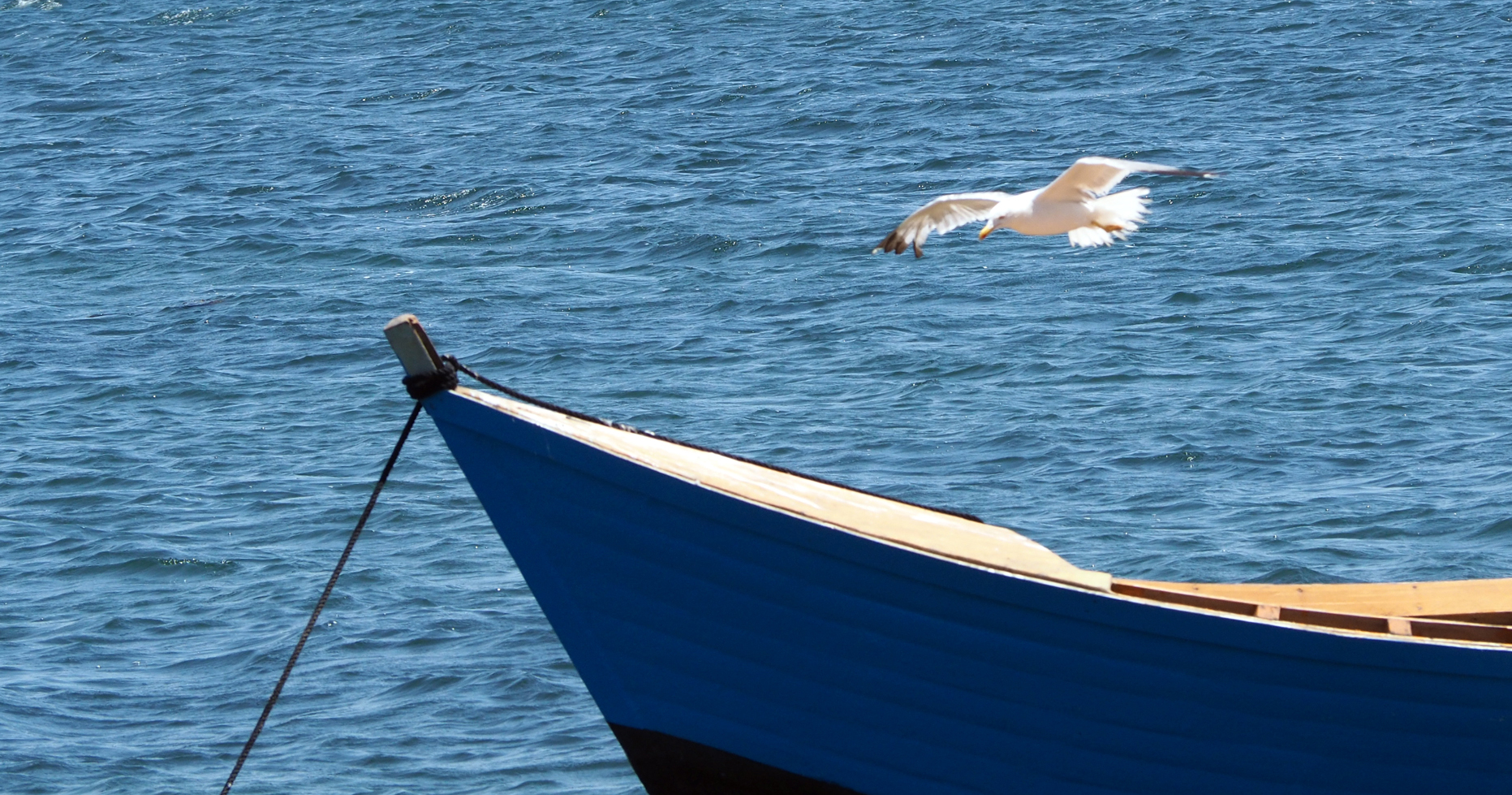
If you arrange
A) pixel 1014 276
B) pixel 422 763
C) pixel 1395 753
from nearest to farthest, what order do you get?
1. pixel 1395 753
2. pixel 422 763
3. pixel 1014 276

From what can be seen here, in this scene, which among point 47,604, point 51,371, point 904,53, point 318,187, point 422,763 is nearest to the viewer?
point 422,763

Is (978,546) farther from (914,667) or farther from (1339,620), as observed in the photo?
(1339,620)

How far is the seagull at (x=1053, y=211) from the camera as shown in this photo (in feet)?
25.4

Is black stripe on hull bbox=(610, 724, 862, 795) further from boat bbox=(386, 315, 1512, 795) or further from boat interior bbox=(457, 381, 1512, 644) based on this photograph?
boat interior bbox=(457, 381, 1512, 644)

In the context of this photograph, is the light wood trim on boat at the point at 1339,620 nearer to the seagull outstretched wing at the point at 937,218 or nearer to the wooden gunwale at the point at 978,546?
the wooden gunwale at the point at 978,546

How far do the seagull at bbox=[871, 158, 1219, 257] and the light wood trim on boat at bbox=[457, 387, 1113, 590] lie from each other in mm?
1658

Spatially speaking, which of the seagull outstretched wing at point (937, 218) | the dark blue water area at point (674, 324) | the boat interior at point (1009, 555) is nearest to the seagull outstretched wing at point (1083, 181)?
the seagull outstretched wing at point (937, 218)

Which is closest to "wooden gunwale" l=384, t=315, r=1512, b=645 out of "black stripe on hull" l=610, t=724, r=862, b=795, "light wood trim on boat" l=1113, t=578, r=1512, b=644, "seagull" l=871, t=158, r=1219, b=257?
"light wood trim on boat" l=1113, t=578, r=1512, b=644

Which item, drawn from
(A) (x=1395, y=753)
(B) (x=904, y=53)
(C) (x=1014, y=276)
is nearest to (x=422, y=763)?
(A) (x=1395, y=753)

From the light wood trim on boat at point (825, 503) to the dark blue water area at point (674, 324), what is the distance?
6.68 feet

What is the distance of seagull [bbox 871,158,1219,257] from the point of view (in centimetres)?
775

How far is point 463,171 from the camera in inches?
763

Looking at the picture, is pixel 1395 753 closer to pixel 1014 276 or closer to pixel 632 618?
pixel 632 618

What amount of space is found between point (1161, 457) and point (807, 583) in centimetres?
566
